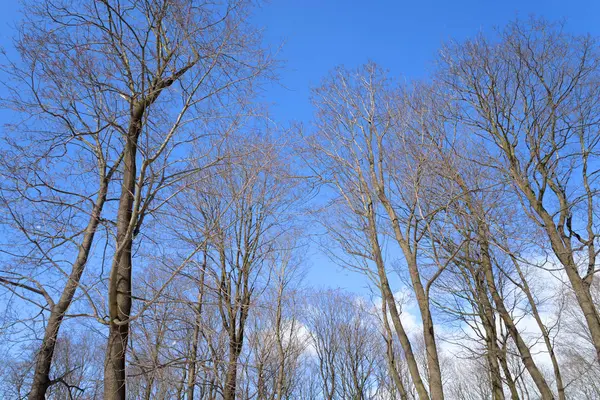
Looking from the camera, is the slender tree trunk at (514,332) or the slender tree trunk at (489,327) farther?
the slender tree trunk at (489,327)

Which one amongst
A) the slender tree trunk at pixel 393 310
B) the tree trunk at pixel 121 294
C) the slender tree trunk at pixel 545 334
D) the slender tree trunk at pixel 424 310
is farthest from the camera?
the slender tree trunk at pixel 545 334

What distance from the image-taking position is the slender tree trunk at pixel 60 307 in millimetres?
4617

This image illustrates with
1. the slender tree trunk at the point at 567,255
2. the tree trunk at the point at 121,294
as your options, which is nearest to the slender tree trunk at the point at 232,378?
the tree trunk at the point at 121,294

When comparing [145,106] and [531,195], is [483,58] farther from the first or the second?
[145,106]

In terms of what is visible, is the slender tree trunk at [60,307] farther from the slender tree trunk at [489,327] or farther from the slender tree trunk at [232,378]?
the slender tree trunk at [489,327]

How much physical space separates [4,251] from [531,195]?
25.7 ft

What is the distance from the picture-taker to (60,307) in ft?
17.5

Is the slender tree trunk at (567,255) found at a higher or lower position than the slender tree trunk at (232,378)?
higher

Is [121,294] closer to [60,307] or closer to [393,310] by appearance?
[60,307]

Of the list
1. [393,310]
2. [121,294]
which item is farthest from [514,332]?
[121,294]

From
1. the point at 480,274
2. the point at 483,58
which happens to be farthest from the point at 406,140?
the point at 480,274

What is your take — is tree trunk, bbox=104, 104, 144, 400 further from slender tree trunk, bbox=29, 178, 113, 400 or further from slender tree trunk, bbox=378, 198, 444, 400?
slender tree trunk, bbox=378, 198, 444, 400

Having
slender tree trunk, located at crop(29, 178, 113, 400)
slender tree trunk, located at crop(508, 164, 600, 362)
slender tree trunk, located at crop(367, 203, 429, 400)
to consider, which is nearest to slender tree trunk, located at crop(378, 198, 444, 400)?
slender tree trunk, located at crop(367, 203, 429, 400)

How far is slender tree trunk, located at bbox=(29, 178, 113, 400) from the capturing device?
15.1 ft
